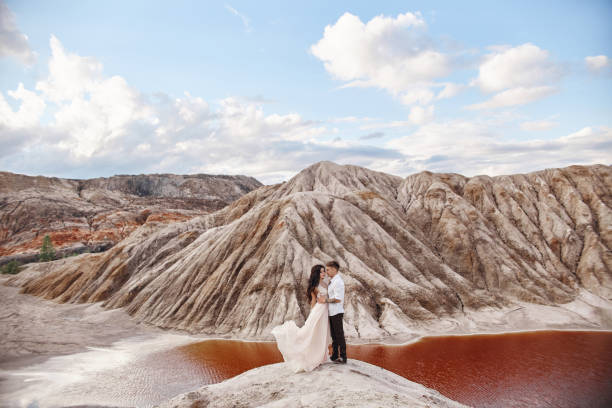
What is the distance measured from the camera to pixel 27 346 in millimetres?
29406

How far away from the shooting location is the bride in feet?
31.1

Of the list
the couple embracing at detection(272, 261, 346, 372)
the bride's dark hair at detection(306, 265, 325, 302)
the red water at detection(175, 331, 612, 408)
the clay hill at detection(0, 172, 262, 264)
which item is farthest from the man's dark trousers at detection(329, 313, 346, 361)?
the clay hill at detection(0, 172, 262, 264)

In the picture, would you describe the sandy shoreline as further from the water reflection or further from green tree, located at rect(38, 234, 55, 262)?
green tree, located at rect(38, 234, 55, 262)

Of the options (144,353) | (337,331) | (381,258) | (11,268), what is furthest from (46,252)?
(337,331)

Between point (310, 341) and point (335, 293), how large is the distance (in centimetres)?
138

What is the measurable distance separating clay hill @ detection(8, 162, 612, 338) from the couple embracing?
22512 mm

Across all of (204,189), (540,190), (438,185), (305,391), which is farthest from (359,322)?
(204,189)

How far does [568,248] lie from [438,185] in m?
17.9

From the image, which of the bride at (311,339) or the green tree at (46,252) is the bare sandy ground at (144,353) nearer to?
the bride at (311,339)

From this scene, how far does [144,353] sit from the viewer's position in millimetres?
28234

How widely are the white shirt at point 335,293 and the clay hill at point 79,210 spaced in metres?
91.5

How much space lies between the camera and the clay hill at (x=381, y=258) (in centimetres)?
3534

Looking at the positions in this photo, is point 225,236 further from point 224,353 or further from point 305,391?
point 305,391

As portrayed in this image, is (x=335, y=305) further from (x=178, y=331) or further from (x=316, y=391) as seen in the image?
(x=178, y=331)
